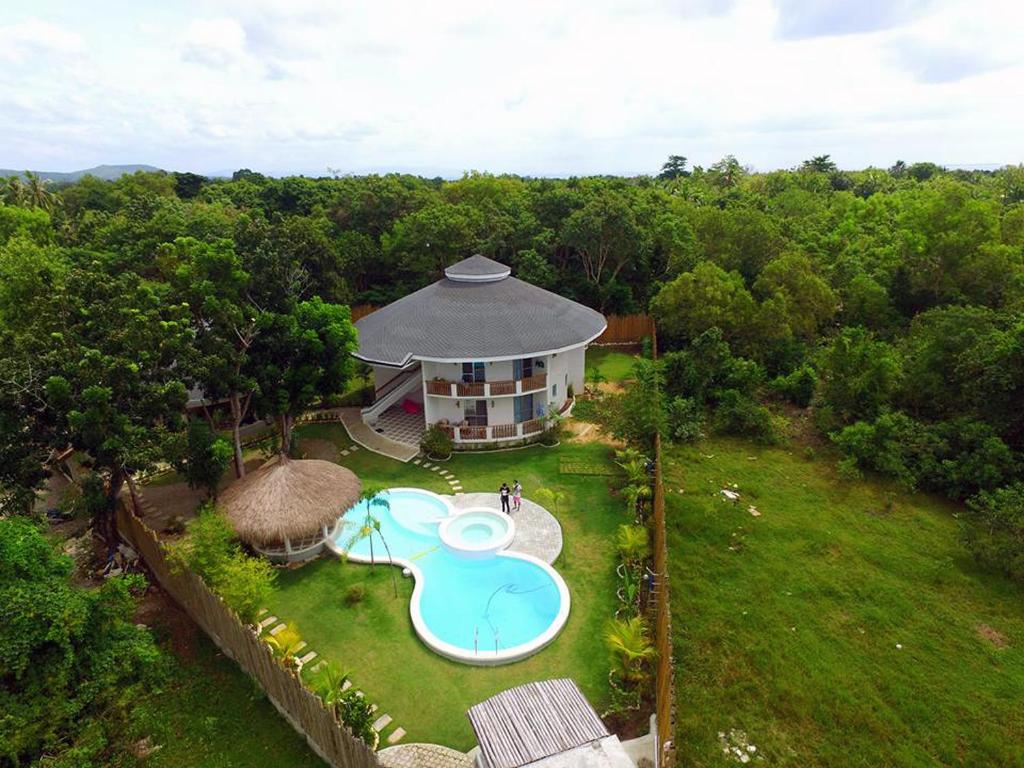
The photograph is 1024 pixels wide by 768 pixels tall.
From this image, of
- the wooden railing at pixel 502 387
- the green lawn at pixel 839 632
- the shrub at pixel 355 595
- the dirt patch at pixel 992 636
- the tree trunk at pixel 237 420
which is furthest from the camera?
the wooden railing at pixel 502 387

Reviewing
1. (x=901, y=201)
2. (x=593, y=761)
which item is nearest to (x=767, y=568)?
Result: (x=593, y=761)

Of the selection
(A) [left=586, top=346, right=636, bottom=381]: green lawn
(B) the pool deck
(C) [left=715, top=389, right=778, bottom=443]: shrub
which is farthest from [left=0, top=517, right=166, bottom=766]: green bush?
(A) [left=586, top=346, right=636, bottom=381]: green lawn

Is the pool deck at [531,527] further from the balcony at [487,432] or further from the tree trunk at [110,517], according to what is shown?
the tree trunk at [110,517]

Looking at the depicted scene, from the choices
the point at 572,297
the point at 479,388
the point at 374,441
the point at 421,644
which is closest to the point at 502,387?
the point at 479,388

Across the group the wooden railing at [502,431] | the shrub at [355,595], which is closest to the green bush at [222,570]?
the shrub at [355,595]

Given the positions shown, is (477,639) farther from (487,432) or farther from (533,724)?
(487,432)
